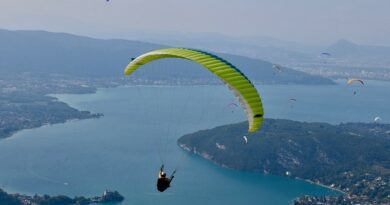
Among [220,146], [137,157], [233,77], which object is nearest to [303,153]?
[220,146]

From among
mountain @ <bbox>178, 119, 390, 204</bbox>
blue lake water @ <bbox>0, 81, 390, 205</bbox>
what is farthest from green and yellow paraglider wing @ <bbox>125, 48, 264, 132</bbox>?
mountain @ <bbox>178, 119, 390, 204</bbox>

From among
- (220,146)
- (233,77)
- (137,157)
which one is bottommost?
(137,157)

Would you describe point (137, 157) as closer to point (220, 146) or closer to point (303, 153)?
point (220, 146)

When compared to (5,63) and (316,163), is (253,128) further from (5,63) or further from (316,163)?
(5,63)

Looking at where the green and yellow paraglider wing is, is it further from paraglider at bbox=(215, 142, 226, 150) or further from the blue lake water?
paraglider at bbox=(215, 142, 226, 150)

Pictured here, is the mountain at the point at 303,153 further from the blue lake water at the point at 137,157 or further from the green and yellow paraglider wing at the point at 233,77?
the green and yellow paraglider wing at the point at 233,77

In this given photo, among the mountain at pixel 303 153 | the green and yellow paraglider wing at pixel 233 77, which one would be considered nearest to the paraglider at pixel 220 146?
the mountain at pixel 303 153

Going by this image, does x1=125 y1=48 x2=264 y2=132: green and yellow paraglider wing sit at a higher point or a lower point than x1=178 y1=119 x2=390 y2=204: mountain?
higher
